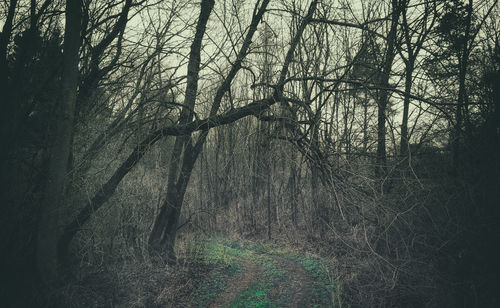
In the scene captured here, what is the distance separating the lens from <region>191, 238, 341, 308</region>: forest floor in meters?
6.07

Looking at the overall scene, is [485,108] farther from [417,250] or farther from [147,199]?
[147,199]

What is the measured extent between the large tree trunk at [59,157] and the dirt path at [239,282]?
354cm

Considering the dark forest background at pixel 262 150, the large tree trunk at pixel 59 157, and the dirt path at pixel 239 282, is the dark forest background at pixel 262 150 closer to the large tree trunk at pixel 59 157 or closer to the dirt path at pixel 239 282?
the large tree trunk at pixel 59 157

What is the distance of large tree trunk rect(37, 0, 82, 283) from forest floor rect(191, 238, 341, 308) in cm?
339

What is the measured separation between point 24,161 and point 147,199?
15.8 feet

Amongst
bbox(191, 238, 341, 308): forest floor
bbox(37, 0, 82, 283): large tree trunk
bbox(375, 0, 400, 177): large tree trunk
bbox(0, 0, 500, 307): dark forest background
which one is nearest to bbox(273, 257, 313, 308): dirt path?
bbox(191, 238, 341, 308): forest floor

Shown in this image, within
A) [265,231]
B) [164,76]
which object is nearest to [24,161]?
[164,76]

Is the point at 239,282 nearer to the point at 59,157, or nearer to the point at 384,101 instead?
the point at 59,157

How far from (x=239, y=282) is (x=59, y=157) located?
17.7ft

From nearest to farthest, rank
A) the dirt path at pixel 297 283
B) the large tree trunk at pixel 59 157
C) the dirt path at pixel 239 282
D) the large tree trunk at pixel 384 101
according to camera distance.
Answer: the large tree trunk at pixel 384 101
the large tree trunk at pixel 59 157
the dirt path at pixel 297 283
the dirt path at pixel 239 282

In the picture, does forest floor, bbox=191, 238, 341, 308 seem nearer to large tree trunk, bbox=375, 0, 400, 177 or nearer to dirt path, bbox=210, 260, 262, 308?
dirt path, bbox=210, 260, 262, 308

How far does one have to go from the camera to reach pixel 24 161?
3.74 meters

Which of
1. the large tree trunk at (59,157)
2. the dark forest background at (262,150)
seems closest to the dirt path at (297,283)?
the dark forest background at (262,150)

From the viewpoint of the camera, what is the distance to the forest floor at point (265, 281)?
6.07m
